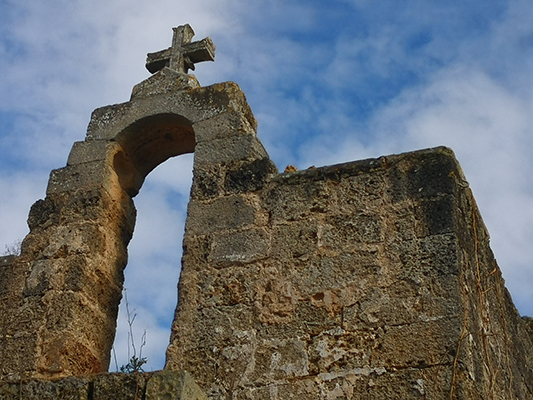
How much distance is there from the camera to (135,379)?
380 centimetres

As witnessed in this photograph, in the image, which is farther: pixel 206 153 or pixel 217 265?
pixel 206 153

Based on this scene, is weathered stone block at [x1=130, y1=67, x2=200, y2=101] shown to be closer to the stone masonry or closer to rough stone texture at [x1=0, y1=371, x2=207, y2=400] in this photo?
the stone masonry

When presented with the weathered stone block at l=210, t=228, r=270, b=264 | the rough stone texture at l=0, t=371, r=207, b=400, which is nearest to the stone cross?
the weathered stone block at l=210, t=228, r=270, b=264

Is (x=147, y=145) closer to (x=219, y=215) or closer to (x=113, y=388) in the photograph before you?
(x=219, y=215)

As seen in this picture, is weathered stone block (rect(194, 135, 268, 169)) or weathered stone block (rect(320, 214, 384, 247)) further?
weathered stone block (rect(194, 135, 268, 169))

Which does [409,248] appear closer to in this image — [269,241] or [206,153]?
[269,241]

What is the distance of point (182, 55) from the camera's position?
705 centimetres

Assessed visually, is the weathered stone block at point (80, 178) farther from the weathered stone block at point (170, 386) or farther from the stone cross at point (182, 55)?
the weathered stone block at point (170, 386)

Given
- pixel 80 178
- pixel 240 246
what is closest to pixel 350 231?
pixel 240 246

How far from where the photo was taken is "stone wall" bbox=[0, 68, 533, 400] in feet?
15.5

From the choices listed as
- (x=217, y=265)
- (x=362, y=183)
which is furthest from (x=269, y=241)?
(x=362, y=183)

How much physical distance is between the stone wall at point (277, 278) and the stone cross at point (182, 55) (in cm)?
68

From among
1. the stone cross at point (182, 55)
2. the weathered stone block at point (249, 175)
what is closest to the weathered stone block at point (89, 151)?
the stone cross at point (182, 55)

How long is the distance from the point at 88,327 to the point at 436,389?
235 cm
